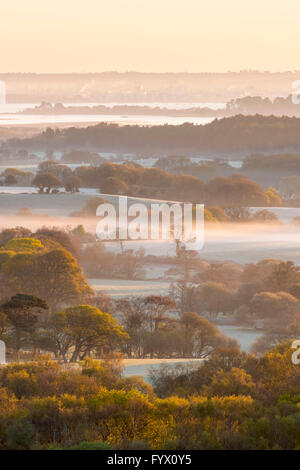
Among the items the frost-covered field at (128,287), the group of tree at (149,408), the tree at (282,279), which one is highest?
the group of tree at (149,408)

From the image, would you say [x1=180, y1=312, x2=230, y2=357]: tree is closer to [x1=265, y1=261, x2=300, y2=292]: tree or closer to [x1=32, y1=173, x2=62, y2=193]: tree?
[x1=265, y1=261, x2=300, y2=292]: tree

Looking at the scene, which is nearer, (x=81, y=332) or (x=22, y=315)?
(x=81, y=332)

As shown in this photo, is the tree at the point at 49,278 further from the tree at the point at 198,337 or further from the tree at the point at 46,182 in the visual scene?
→ the tree at the point at 46,182

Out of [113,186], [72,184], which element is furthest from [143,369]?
[113,186]

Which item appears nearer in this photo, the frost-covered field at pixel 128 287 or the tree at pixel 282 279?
the tree at pixel 282 279

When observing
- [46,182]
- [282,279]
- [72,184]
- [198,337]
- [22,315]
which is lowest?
[198,337]

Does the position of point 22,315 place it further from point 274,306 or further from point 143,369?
point 274,306

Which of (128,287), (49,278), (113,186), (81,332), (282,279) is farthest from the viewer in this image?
(113,186)

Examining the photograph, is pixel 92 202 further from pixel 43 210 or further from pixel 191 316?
pixel 191 316

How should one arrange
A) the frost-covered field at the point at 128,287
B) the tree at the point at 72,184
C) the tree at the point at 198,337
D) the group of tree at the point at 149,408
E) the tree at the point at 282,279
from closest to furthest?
the group of tree at the point at 149,408
the tree at the point at 198,337
the tree at the point at 282,279
the frost-covered field at the point at 128,287
the tree at the point at 72,184

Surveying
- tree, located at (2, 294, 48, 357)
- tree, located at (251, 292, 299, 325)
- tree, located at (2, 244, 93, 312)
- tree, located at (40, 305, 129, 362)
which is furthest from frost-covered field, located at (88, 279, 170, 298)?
tree, located at (40, 305, 129, 362)

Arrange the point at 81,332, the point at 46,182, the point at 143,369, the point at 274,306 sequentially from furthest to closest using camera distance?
the point at 46,182 < the point at 274,306 < the point at 81,332 < the point at 143,369

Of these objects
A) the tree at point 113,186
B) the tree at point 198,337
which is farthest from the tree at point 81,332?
the tree at point 113,186
